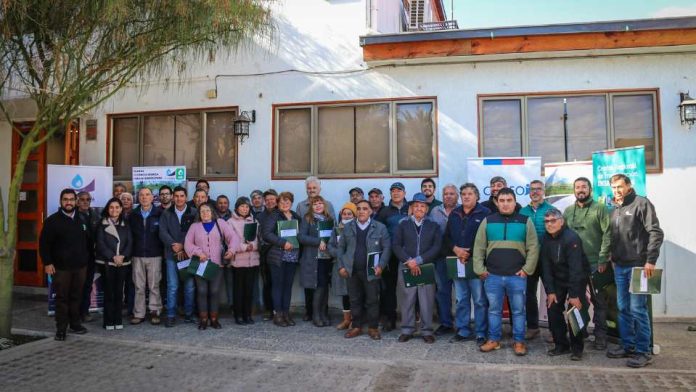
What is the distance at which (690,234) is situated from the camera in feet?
23.5

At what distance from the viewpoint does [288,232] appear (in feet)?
23.3

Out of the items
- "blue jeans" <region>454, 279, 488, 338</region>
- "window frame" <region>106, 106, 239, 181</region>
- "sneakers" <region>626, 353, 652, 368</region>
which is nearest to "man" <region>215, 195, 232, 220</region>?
"window frame" <region>106, 106, 239, 181</region>

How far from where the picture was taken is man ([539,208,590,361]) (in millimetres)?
5445

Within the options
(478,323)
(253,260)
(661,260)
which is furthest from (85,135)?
(661,260)

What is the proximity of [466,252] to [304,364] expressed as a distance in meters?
2.36

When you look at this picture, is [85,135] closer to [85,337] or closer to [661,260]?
[85,337]

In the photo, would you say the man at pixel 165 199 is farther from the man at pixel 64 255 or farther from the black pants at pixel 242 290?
the black pants at pixel 242 290

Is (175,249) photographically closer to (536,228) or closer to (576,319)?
(536,228)

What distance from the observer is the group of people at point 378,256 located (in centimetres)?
555

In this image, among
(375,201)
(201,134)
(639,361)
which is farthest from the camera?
(201,134)

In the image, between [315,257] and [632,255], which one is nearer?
[632,255]

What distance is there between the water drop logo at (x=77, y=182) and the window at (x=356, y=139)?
316 centimetres

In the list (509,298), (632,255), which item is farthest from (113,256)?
(632,255)

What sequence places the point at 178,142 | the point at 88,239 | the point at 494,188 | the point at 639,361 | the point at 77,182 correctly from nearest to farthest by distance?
the point at 639,361 → the point at 494,188 → the point at 88,239 → the point at 77,182 → the point at 178,142
